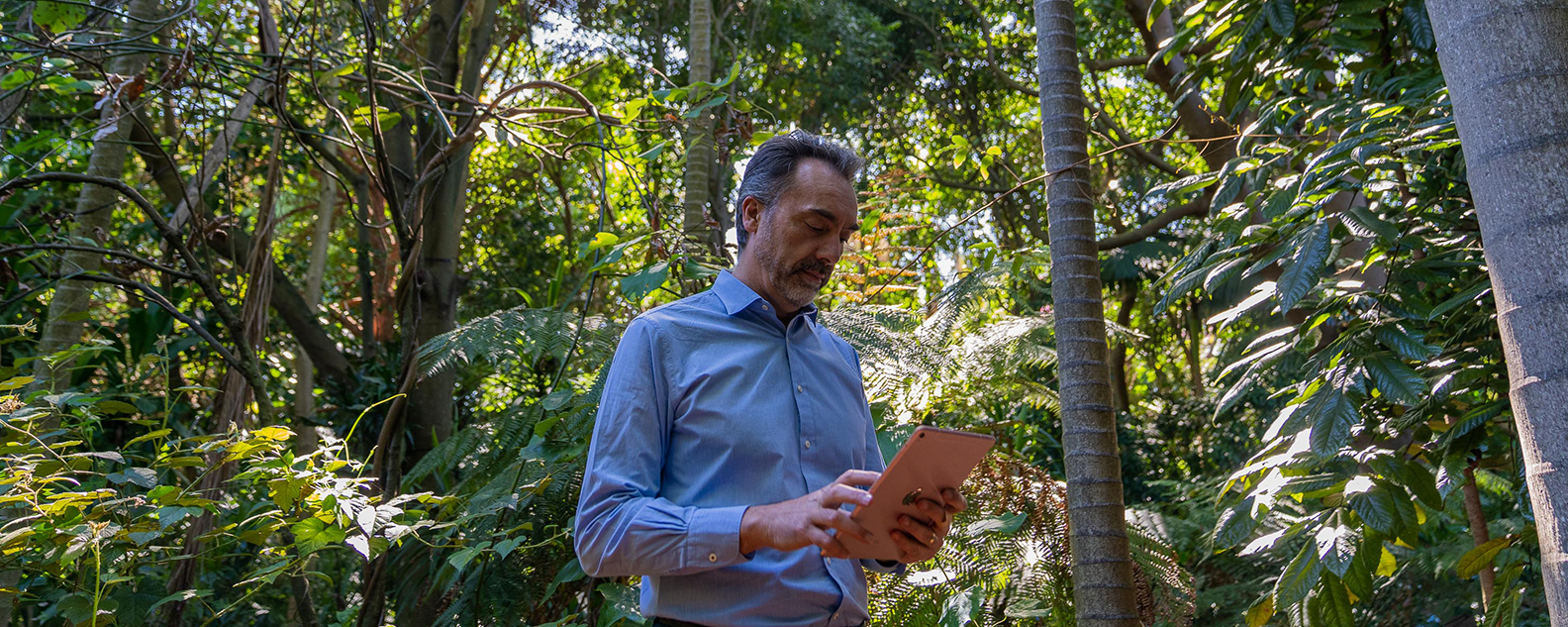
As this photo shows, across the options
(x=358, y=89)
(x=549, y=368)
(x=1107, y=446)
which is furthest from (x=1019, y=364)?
(x=358, y=89)

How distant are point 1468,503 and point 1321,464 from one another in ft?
2.97

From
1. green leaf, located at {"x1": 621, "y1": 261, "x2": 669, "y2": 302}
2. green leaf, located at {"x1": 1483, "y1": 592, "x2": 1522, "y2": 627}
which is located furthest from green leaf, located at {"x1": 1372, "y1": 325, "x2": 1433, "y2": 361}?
green leaf, located at {"x1": 621, "y1": 261, "x2": 669, "y2": 302}

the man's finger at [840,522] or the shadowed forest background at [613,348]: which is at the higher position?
the shadowed forest background at [613,348]

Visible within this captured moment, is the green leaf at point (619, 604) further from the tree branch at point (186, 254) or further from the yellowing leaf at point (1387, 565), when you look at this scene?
the yellowing leaf at point (1387, 565)

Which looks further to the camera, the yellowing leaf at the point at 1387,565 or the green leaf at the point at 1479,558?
the yellowing leaf at the point at 1387,565

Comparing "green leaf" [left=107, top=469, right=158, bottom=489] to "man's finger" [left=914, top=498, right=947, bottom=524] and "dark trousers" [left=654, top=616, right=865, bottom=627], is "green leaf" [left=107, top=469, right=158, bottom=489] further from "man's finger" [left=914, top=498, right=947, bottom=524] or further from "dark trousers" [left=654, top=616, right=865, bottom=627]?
"man's finger" [left=914, top=498, right=947, bottom=524]

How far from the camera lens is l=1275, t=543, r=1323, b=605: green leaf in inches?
89.7

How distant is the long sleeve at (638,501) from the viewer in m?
1.53

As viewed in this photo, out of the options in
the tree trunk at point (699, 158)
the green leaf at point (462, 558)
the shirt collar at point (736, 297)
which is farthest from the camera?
the tree trunk at point (699, 158)

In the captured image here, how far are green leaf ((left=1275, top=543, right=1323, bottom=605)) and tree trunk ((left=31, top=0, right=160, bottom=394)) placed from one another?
12.2 ft

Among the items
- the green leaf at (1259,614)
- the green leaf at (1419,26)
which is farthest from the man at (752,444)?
the green leaf at (1419,26)

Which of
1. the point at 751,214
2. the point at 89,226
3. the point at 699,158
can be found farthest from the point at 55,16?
the point at 751,214

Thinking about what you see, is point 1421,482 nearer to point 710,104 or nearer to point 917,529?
point 917,529

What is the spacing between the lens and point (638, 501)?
5.18 ft
